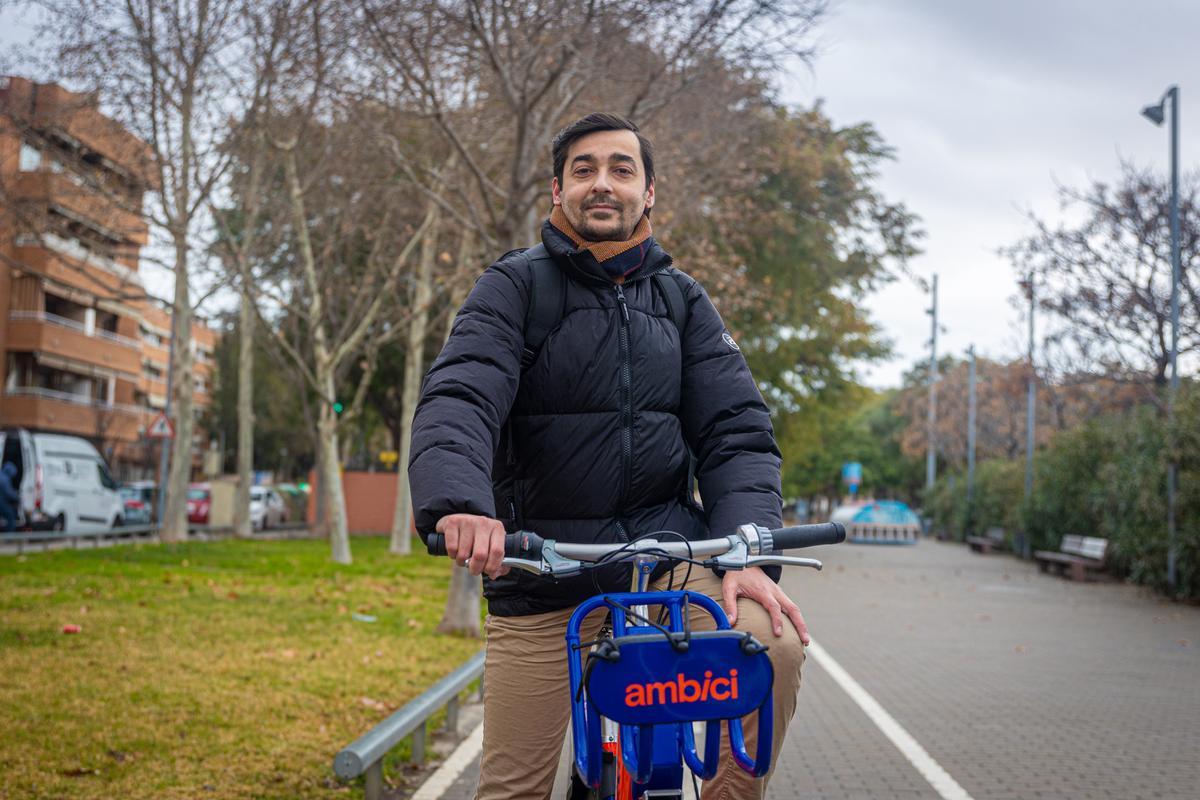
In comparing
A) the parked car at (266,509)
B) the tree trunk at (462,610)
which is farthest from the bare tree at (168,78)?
the parked car at (266,509)

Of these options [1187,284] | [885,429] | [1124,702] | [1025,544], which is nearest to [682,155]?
[1124,702]

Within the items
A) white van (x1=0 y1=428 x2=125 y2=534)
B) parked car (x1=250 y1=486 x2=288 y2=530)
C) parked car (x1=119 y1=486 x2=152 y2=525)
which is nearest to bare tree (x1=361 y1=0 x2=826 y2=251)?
white van (x1=0 y1=428 x2=125 y2=534)

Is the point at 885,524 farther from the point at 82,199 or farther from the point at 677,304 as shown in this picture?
the point at 677,304

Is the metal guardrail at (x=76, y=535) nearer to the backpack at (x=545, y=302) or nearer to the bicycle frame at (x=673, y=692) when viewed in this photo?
the backpack at (x=545, y=302)

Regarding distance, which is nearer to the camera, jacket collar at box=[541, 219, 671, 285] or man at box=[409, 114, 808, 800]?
man at box=[409, 114, 808, 800]

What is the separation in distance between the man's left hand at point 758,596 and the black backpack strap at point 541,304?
2.48ft

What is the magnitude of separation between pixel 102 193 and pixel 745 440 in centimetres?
2083

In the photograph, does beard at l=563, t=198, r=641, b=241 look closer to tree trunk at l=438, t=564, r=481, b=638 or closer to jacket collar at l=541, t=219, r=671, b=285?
jacket collar at l=541, t=219, r=671, b=285

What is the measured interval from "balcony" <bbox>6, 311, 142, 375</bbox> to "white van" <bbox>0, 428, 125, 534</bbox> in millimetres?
21773

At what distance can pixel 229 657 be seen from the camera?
9773mm

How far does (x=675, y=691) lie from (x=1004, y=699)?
27.1 feet

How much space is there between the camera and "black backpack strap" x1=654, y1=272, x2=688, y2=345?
329cm

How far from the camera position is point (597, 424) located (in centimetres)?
304

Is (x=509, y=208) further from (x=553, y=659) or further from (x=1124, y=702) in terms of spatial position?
(x=553, y=659)
